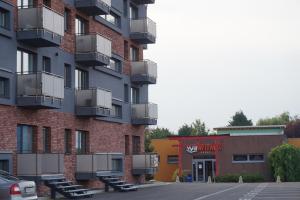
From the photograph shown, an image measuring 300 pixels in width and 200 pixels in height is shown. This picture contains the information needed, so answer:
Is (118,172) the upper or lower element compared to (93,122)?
lower

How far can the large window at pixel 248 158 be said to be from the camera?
202 ft

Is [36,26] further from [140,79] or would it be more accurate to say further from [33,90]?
[140,79]

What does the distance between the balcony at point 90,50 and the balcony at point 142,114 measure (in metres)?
8.86

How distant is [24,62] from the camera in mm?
29219

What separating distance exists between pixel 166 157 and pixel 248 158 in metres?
9.60

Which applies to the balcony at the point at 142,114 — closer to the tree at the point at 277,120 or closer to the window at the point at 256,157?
the window at the point at 256,157

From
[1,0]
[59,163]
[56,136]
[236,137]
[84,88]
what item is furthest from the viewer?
[236,137]

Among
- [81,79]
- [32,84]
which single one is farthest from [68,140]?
[32,84]

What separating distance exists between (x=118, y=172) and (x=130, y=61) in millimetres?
8357

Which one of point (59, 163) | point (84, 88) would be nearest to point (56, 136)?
point (59, 163)

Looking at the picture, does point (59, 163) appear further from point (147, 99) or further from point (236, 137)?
point (236, 137)

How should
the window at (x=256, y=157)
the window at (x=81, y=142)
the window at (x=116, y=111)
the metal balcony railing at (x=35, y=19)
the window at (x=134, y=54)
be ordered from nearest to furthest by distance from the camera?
the metal balcony railing at (x=35, y=19), the window at (x=81, y=142), the window at (x=116, y=111), the window at (x=134, y=54), the window at (x=256, y=157)

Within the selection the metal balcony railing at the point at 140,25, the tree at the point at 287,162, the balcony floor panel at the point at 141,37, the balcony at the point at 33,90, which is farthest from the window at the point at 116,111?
the tree at the point at 287,162

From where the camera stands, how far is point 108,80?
39.2m
